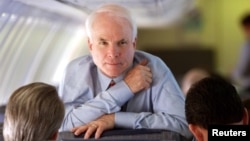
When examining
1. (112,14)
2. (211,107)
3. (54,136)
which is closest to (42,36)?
(112,14)

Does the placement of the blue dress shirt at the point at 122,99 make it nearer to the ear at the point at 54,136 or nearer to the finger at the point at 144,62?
the finger at the point at 144,62

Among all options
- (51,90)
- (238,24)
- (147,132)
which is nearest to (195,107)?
(147,132)

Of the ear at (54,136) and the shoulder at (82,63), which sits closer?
the ear at (54,136)

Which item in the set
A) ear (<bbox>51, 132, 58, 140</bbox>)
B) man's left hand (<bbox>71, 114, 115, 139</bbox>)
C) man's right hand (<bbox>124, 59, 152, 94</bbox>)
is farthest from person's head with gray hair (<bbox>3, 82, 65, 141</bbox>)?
man's right hand (<bbox>124, 59, 152, 94</bbox>)

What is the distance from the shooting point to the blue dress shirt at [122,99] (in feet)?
5.29

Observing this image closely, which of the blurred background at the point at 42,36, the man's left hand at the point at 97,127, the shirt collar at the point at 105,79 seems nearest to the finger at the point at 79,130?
the man's left hand at the point at 97,127

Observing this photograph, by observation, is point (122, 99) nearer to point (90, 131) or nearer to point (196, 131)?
point (90, 131)

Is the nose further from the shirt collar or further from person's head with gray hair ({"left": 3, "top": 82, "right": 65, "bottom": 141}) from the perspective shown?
person's head with gray hair ({"left": 3, "top": 82, "right": 65, "bottom": 141})

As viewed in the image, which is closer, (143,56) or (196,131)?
(196,131)

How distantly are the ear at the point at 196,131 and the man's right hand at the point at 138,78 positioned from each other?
19cm

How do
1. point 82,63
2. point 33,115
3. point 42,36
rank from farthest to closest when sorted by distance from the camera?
point 42,36
point 82,63
point 33,115

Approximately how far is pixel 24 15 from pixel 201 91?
2.59ft

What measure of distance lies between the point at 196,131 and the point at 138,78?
8.9 inches

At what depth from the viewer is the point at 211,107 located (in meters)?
1.48
